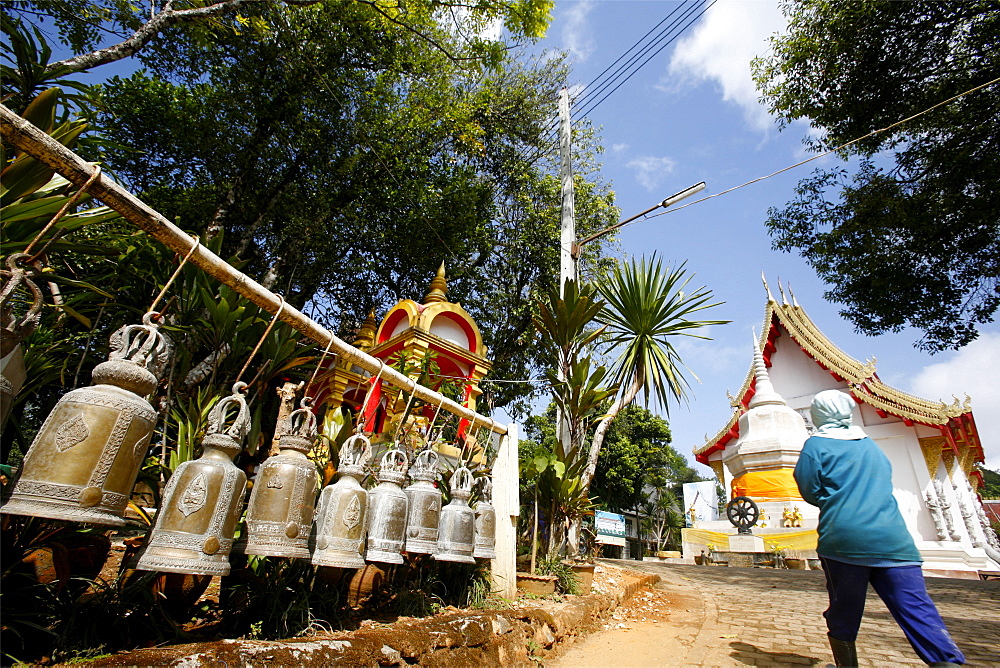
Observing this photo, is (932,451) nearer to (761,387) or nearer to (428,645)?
(761,387)

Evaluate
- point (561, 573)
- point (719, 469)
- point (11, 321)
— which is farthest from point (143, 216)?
point (719, 469)

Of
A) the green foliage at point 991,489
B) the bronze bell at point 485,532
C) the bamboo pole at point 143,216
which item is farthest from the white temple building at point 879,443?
the green foliage at point 991,489

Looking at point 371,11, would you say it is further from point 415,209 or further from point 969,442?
point 969,442

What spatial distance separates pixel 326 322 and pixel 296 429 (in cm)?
996

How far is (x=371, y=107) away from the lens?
11.1 metres

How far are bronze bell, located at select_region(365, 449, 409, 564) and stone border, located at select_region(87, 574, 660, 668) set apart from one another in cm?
43

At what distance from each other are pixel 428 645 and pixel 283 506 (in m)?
1.32

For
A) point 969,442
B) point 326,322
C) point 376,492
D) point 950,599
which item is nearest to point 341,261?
point 326,322

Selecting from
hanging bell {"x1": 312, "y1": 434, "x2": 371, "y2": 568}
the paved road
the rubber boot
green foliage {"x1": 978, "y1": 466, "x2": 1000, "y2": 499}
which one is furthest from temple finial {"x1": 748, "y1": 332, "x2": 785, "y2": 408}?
green foliage {"x1": 978, "y1": 466, "x2": 1000, "y2": 499}

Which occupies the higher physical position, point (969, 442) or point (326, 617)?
point (969, 442)

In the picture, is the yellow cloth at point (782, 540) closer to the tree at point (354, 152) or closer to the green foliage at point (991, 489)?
the tree at point (354, 152)

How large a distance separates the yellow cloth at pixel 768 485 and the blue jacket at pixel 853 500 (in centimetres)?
1240

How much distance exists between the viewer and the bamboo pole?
1.99m

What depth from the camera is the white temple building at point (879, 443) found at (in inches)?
523
